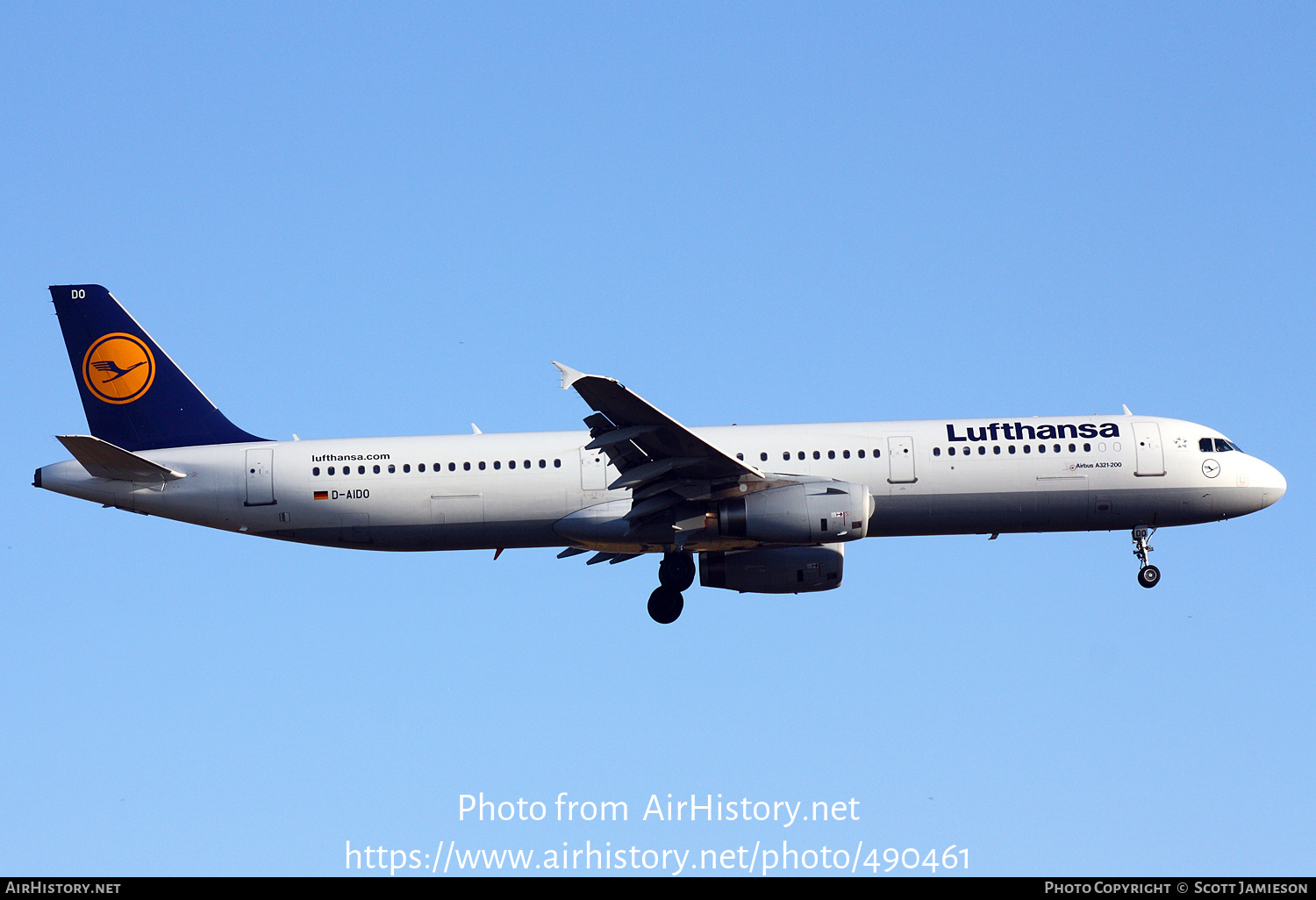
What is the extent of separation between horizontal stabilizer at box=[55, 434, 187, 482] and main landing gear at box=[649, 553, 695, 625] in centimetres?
1236

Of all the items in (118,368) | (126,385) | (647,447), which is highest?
(118,368)

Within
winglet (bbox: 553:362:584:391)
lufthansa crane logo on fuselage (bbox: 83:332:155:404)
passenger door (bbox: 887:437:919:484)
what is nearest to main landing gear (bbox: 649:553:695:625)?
passenger door (bbox: 887:437:919:484)

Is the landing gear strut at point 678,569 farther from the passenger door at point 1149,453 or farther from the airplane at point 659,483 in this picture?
the passenger door at point 1149,453

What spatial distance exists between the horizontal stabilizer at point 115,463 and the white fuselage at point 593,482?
0.80ft

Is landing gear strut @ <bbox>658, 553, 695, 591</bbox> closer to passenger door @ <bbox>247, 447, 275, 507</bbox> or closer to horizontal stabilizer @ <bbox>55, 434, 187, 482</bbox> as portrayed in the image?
passenger door @ <bbox>247, 447, 275, 507</bbox>

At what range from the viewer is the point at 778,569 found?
1435 inches

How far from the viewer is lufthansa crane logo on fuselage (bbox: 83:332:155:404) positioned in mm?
36625

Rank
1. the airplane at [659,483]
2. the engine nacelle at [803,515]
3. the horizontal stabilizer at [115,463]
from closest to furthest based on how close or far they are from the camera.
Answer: the engine nacelle at [803,515] → the horizontal stabilizer at [115,463] → the airplane at [659,483]

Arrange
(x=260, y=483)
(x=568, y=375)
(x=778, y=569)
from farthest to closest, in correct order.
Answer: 1. (x=778, y=569)
2. (x=260, y=483)
3. (x=568, y=375)

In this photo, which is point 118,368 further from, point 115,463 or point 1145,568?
point 1145,568

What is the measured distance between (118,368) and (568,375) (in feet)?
47.6

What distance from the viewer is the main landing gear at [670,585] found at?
117 feet

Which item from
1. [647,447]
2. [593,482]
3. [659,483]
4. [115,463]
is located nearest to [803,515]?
[659,483]

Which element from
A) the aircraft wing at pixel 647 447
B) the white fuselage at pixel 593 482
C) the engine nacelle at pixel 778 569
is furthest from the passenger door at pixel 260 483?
the engine nacelle at pixel 778 569
